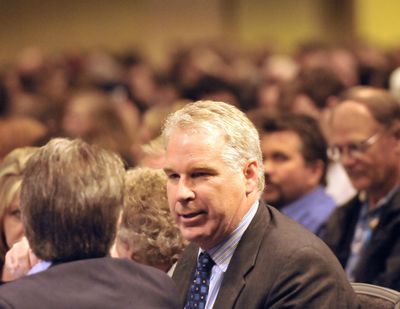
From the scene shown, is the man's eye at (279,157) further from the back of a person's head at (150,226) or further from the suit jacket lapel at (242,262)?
the suit jacket lapel at (242,262)

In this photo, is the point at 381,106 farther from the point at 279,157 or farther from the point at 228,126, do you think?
the point at 228,126

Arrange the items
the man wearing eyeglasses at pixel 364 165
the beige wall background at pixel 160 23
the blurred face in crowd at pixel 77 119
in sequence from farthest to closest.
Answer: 1. the beige wall background at pixel 160 23
2. the blurred face in crowd at pixel 77 119
3. the man wearing eyeglasses at pixel 364 165

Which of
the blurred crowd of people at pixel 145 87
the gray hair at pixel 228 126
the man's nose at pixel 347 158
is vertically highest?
the gray hair at pixel 228 126

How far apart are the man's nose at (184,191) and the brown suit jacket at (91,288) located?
37 centimetres

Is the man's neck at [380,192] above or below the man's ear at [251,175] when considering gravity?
below

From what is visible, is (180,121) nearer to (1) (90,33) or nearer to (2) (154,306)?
(2) (154,306)

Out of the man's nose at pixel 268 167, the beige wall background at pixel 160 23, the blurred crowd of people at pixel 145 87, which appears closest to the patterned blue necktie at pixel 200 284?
the blurred crowd of people at pixel 145 87

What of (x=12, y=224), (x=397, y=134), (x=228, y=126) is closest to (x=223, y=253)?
(x=228, y=126)

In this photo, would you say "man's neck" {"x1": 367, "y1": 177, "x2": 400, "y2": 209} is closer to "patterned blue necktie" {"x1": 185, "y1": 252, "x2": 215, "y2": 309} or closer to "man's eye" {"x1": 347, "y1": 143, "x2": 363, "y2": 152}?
"man's eye" {"x1": 347, "y1": 143, "x2": 363, "y2": 152}

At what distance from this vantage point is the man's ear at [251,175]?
295cm

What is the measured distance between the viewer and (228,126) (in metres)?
2.93

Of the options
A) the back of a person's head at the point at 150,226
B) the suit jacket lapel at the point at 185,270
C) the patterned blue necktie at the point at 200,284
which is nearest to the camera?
the patterned blue necktie at the point at 200,284

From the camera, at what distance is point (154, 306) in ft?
8.35

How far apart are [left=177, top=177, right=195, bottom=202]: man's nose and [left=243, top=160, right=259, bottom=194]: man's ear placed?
18 centimetres
